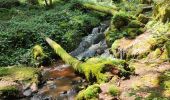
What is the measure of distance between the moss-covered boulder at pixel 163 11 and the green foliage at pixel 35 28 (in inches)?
228

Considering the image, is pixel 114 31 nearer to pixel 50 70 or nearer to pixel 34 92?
pixel 50 70

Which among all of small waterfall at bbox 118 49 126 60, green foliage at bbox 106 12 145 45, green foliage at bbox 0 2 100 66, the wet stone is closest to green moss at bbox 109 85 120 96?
the wet stone

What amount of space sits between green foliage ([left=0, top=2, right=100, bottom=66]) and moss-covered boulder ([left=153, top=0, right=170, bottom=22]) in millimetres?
5781

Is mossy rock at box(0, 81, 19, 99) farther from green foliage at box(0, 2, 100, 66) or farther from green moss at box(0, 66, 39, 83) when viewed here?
green foliage at box(0, 2, 100, 66)

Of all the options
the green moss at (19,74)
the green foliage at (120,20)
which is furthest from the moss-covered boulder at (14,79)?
the green foliage at (120,20)

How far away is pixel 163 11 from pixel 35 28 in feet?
28.8

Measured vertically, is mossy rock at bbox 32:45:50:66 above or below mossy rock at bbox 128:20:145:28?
below

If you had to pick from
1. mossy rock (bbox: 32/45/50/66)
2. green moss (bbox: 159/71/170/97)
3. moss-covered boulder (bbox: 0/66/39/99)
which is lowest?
mossy rock (bbox: 32/45/50/66)

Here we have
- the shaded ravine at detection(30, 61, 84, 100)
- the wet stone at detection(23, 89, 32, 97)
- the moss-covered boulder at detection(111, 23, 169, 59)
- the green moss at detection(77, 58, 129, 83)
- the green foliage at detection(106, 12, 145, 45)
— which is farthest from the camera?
the green foliage at detection(106, 12, 145, 45)

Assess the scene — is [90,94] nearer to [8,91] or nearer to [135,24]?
[8,91]

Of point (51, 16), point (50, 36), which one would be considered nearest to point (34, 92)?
point (50, 36)

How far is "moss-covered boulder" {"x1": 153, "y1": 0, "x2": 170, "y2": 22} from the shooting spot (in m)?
14.9

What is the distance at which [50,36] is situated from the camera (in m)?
19.6

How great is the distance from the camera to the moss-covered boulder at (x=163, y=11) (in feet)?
48.7
